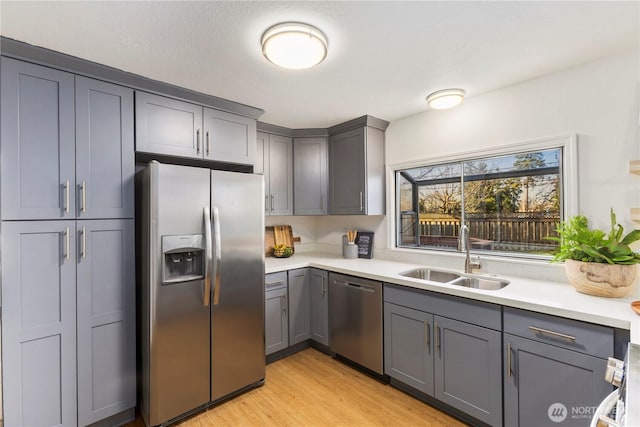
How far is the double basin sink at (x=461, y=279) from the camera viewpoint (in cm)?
226

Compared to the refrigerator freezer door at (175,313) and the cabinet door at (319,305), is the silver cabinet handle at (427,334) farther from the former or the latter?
the refrigerator freezer door at (175,313)

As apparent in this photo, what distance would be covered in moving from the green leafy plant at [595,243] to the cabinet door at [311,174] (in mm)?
2188

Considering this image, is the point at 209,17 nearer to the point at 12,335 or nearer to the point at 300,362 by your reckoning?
the point at 12,335

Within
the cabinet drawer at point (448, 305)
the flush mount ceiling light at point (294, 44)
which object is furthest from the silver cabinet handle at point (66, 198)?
the cabinet drawer at point (448, 305)

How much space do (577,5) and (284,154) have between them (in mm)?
2603

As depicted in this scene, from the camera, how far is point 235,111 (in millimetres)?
2619

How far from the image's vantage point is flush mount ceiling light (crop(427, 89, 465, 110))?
7.64 ft

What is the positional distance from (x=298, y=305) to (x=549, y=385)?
2.01 metres

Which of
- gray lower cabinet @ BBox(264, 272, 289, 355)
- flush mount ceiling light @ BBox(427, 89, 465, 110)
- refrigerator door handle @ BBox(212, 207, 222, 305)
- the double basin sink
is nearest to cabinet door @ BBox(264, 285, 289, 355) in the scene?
gray lower cabinet @ BBox(264, 272, 289, 355)

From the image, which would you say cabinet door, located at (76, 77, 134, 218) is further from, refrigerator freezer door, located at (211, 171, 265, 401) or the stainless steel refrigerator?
refrigerator freezer door, located at (211, 171, 265, 401)

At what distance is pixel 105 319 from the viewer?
194 cm

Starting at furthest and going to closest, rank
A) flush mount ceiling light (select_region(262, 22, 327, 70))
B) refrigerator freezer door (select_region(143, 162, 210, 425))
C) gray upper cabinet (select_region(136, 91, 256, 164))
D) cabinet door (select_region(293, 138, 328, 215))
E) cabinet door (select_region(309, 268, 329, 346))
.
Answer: cabinet door (select_region(293, 138, 328, 215)) → cabinet door (select_region(309, 268, 329, 346)) → gray upper cabinet (select_region(136, 91, 256, 164)) → refrigerator freezer door (select_region(143, 162, 210, 425)) → flush mount ceiling light (select_region(262, 22, 327, 70))

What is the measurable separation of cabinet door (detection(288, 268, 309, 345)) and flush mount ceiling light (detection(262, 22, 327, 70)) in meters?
1.92

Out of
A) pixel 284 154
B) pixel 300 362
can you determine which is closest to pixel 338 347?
pixel 300 362
